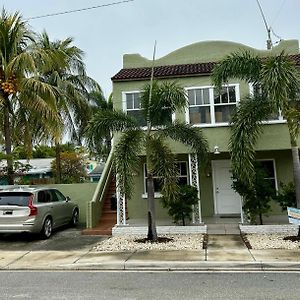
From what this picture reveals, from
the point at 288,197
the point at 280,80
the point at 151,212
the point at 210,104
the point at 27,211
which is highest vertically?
the point at 210,104

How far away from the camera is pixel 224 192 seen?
1543cm

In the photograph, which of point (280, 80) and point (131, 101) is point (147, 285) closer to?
point (280, 80)

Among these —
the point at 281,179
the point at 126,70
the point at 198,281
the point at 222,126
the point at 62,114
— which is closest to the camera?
the point at 198,281

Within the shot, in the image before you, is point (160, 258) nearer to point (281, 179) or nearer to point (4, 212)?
point (4, 212)

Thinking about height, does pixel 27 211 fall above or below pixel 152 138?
below

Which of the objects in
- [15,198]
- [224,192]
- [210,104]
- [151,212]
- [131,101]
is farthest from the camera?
[224,192]

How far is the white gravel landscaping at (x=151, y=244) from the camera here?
1045 cm

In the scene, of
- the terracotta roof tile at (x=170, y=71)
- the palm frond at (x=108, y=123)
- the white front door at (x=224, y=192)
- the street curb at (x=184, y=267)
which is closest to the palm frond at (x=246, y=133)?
the palm frond at (x=108, y=123)

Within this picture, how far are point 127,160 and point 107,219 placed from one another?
5096mm

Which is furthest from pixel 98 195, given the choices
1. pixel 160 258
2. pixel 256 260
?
pixel 256 260

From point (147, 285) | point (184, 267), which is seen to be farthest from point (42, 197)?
point (147, 285)

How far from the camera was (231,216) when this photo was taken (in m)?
15.1

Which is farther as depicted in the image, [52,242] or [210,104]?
[210,104]

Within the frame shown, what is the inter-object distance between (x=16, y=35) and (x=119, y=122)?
626 centimetres
